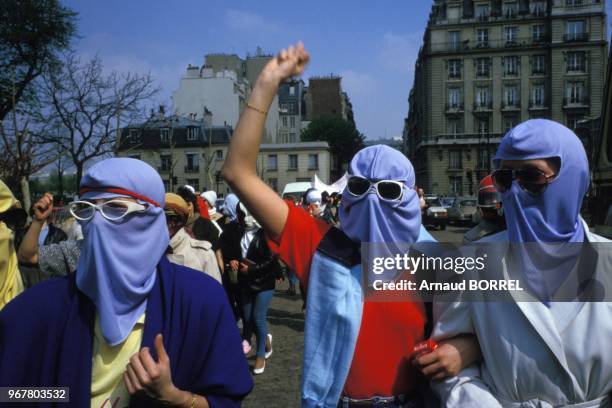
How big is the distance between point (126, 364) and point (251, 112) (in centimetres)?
106

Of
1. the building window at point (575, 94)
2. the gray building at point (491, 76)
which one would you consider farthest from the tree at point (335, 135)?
the building window at point (575, 94)

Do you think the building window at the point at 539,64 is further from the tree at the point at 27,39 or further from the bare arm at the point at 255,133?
the bare arm at the point at 255,133

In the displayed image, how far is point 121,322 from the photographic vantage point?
→ 2113 mm

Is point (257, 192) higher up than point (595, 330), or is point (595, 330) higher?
point (257, 192)

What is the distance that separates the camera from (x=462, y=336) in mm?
1992

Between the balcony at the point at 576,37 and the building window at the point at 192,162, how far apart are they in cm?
4416

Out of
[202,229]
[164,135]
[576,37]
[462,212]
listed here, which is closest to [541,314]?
[202,229]

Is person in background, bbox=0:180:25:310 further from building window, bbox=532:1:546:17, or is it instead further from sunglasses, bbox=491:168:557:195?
building window, bbox=532:1:546:17

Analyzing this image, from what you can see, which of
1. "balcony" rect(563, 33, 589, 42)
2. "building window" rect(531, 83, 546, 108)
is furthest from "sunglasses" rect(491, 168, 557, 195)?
"balcony" rect(563, 33, 589, 42)

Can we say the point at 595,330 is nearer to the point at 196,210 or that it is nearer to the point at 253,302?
the point at 253,302

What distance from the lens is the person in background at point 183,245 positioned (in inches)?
190

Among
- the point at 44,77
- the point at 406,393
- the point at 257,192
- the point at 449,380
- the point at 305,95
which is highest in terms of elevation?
the point at 305,95

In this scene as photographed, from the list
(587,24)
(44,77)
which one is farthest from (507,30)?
(44,77)

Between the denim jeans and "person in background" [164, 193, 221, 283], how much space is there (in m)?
1.63
